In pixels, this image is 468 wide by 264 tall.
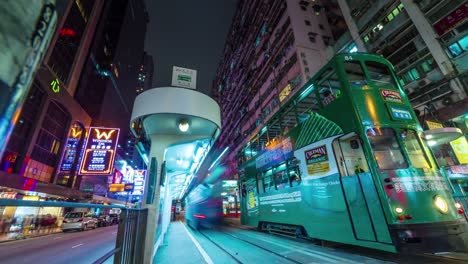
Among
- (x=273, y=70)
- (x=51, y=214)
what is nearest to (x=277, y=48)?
(x=273, y=70)

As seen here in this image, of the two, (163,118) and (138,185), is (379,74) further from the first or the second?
(138,185)

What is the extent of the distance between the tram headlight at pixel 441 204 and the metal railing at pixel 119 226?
20.0ft

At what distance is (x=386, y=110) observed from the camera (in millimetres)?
5508

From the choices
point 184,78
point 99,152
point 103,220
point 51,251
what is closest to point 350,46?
point 184,78

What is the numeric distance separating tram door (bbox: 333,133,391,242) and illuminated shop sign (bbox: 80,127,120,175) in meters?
14.6

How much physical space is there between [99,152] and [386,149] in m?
16.9

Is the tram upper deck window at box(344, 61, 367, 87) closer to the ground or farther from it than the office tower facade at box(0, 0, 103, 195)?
closer to the ground

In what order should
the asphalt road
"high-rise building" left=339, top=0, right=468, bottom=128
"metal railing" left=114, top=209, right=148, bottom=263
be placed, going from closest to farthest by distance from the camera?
the asphalt road → "metal railing" left=114, top=209, right=148, bottom=263 → "high-rise building" left=339, top=0, right=468, bottom=128

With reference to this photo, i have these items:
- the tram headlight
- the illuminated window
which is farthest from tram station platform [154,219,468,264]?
the illuminated window

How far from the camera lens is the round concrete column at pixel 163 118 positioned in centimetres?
448

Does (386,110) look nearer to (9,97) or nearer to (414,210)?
(414,210)

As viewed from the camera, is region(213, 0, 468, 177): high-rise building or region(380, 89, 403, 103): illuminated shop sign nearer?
region(380, 89, 403, 103): illuminated shop sign

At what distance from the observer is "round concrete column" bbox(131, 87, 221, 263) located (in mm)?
4484

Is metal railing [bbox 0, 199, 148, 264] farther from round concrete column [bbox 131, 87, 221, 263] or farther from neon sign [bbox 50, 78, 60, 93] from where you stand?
neon sign [bbox 50, 78, 60, 93]
